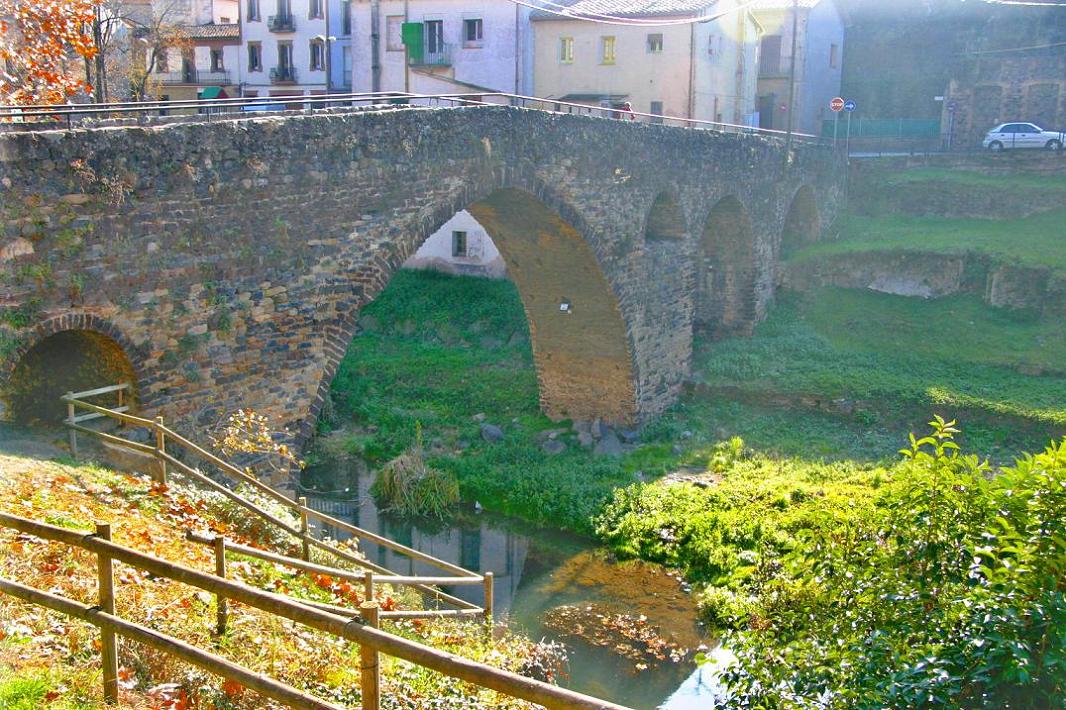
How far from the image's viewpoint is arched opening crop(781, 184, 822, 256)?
85.3 feet

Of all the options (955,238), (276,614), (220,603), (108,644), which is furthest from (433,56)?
(276,614)

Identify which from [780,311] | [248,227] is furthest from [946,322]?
[248,227]

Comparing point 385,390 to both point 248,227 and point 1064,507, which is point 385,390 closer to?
point 248,227

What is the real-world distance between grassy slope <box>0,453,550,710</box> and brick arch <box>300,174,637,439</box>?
594 centimetres

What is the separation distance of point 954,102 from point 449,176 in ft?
80.1

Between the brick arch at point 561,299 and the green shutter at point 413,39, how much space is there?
12.3m

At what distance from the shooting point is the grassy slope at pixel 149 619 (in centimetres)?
480

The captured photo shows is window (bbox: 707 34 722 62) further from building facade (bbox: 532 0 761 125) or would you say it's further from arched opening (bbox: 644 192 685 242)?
arched opening (bbox: 644 192 685 242)

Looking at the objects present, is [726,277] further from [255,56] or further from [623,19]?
[255,56]

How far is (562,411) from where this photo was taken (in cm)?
1952

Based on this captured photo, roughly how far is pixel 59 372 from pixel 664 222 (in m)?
12.0

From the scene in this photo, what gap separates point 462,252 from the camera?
87.1 feet

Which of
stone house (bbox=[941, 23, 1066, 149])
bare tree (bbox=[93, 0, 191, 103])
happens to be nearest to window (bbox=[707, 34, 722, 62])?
stone house (bbox=[941, 23, 1066, 149])

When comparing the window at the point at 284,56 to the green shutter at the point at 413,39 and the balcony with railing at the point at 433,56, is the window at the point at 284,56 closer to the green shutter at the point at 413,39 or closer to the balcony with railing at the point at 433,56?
the green shutter at the point at 413,39
